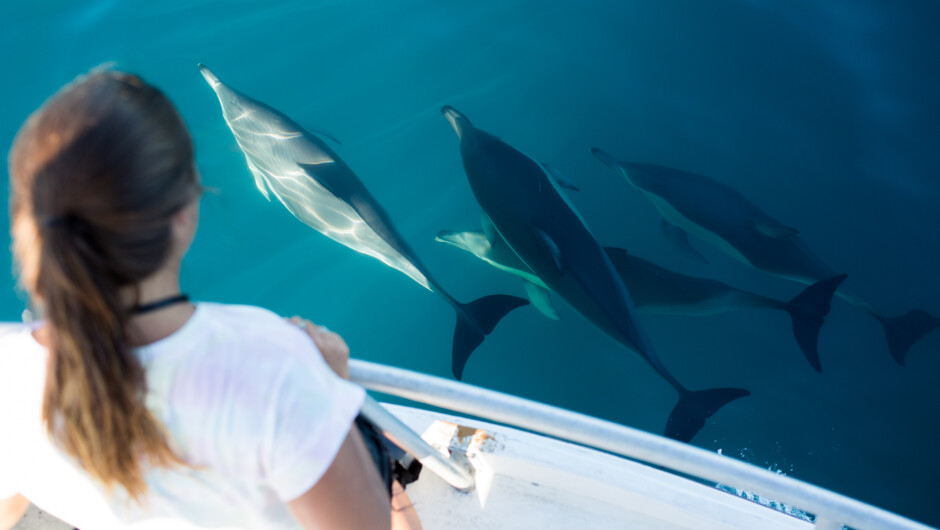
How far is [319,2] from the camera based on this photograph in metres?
6.80

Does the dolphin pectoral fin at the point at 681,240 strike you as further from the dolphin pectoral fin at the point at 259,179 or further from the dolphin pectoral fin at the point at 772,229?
the dolphin pectoral fin at the point at 259,179

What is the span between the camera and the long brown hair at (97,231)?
0.96 metres

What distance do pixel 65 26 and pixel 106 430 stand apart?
7074 mm

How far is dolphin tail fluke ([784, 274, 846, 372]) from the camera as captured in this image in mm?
4402

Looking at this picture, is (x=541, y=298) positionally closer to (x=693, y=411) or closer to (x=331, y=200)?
(x=693, y=411)

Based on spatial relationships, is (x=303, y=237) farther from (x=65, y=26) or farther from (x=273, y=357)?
(x=273, y=357)

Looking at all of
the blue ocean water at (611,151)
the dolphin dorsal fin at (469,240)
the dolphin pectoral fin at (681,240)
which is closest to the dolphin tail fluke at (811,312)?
the blue ocean water at (611,151)

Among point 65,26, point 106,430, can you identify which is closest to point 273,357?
point 106,430

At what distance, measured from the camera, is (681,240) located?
17.1 feet

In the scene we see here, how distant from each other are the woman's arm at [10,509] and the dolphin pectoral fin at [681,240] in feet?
15.3

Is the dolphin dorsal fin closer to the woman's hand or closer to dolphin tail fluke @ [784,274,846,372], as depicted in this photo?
dolphin tail fluke @ [784,274,846,372]

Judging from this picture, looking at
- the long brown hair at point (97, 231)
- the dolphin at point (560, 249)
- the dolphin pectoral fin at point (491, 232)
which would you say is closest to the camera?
the long brown hair at point (97, 231)

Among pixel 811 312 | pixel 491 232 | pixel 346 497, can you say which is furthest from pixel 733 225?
pixel 346 497

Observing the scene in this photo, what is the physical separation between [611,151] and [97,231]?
5.30 m
